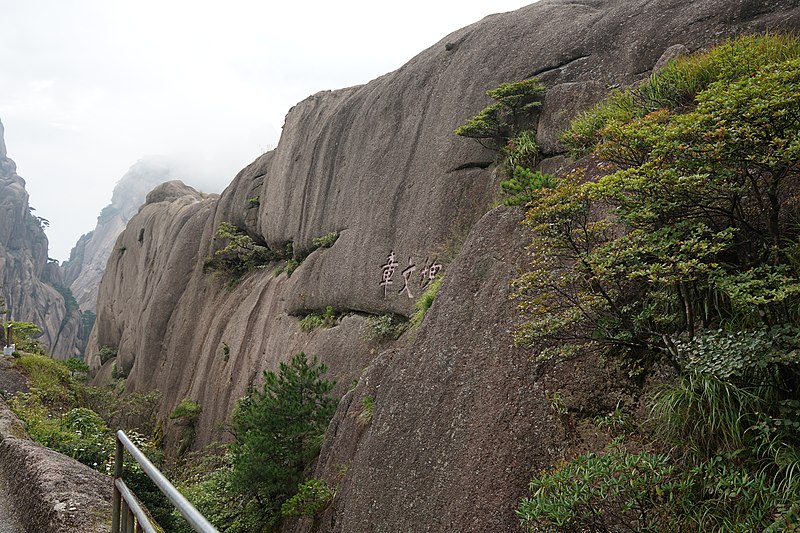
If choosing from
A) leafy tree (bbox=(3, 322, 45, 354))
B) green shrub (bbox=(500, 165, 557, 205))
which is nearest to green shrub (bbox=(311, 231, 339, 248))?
green shrub (bbox=(500, 165, 557, 205))

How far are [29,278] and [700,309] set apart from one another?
217ft

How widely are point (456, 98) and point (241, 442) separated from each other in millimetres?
8469

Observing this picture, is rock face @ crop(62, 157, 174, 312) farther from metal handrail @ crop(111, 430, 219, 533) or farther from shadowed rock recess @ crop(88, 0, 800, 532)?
metal handrail @ crop(111, 430, 219, 533)

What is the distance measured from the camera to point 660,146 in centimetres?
387

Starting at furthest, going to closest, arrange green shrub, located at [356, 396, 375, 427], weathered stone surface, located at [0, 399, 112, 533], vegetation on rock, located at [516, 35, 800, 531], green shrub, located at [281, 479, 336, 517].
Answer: green shrub, located at [356, 396, 375, 427]
green shrub, located at [281, 479, 336, 517]
weathered stone surface, located at [0, 399, 112, 533]
vegetation on rock, located at [516, 35, 800, 531]

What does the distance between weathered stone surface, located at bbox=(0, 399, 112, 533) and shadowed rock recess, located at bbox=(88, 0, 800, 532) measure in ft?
8.92

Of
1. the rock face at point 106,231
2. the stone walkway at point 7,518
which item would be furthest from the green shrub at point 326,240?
the rock face at point 106,231

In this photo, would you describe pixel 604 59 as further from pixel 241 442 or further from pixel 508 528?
pixel 241 442

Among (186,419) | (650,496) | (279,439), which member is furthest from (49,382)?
(650,496)

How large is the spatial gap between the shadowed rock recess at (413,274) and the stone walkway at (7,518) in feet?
10.7

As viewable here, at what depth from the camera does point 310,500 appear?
7176 mm

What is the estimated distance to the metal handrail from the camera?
63.9 inches

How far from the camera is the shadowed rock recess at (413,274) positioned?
5.21 m

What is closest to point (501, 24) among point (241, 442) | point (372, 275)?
point (372, 275)
